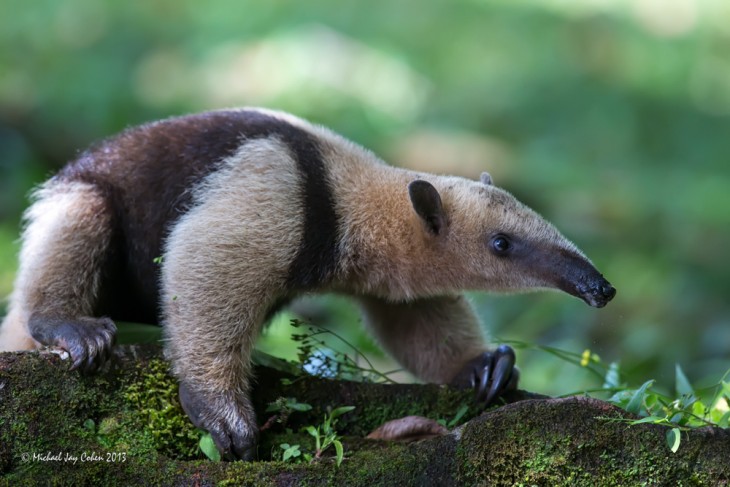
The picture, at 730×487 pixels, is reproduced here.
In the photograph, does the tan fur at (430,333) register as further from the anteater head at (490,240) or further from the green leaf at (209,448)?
the green leaf at (209,448)

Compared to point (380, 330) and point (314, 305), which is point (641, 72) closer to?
point (314, 305)

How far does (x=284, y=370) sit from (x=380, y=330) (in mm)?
1350

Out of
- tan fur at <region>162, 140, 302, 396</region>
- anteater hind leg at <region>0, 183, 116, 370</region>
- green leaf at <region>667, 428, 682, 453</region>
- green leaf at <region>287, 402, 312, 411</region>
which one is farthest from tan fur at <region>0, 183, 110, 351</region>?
green leaf at <region>667, 428, 682, 453</region>

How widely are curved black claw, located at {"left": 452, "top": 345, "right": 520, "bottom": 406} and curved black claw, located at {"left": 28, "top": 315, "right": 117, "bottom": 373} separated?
2.19 metres

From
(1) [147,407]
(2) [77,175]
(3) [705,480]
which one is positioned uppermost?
(3) [705,480]

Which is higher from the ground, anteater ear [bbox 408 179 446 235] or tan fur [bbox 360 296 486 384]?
anteater ear [bbox 408 179 446 235]

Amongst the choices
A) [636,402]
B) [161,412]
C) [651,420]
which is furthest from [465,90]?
[651,420]

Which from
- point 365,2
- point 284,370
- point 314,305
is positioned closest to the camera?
point 284,370

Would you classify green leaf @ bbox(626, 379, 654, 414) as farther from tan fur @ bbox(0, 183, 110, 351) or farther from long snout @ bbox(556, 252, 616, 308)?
tan fur @ bbox(0, 183, 110, 351)

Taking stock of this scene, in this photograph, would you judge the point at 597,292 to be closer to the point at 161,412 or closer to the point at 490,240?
the point at 490,240

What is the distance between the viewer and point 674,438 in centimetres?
450

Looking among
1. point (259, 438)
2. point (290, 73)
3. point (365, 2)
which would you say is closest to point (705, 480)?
point (259, 438)

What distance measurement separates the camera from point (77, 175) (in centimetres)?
632

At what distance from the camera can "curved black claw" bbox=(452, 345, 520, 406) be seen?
18.8 ft
